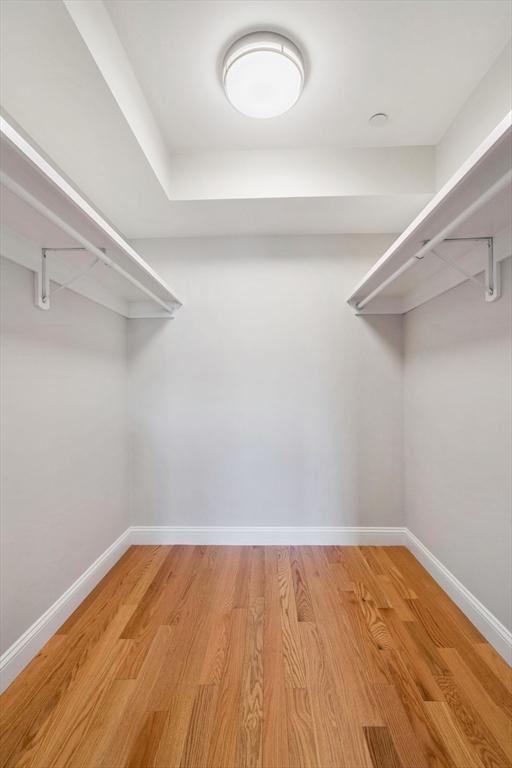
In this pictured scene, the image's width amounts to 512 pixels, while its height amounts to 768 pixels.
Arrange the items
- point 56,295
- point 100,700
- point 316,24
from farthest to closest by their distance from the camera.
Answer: point 56,295, point 316,24, point 100,700

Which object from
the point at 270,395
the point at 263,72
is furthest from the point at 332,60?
the point at 270,395

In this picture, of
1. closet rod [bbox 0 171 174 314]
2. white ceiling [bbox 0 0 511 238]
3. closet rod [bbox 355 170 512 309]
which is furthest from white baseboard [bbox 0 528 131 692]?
closet rod [bbox 355 170 512 309]

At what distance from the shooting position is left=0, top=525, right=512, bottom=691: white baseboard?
1.45 metres

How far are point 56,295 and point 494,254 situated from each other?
77.5 inches

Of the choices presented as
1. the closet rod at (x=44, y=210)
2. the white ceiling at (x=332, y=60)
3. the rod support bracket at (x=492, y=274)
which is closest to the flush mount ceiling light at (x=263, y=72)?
the white ceiling at (x=332, y=60)

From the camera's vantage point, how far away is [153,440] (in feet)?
8.46

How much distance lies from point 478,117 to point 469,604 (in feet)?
7.53

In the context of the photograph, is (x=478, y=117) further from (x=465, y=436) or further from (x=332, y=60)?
(x=465, y=436)

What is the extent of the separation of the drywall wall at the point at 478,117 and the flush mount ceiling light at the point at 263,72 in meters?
0.83


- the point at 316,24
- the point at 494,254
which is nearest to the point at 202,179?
the point at 316,24

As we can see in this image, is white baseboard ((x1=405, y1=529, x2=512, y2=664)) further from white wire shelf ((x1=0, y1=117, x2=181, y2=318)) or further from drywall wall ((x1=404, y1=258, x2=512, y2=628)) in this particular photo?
white wire shelf ((x1=0, y1=117, x2=181, y2=318))

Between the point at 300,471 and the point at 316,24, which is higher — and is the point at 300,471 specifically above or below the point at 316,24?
below

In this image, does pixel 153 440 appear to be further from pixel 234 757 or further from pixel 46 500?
pixel 234 757

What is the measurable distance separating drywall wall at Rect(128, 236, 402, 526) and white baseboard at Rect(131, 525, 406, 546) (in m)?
0.05
